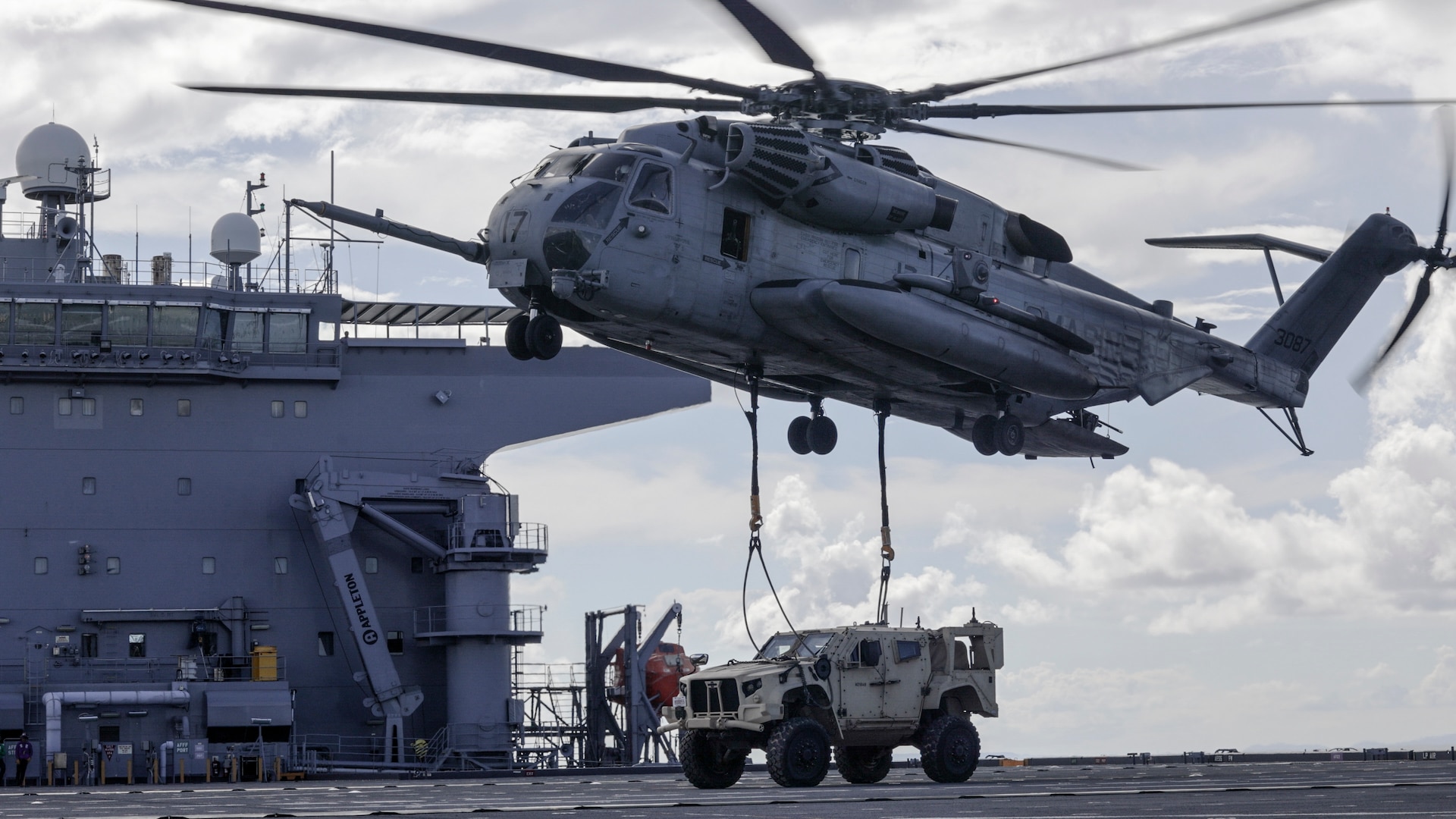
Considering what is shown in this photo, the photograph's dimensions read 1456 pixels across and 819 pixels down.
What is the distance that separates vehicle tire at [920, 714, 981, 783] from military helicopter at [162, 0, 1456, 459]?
16.4 ft

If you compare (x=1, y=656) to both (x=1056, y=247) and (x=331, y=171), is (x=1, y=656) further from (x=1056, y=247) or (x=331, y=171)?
(x=1056, y=247)

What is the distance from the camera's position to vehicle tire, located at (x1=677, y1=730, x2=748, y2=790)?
22.4m

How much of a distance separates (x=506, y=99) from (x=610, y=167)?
7.11ft

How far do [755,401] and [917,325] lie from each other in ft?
8.11

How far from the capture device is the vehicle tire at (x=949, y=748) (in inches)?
891

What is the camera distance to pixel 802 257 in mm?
23938

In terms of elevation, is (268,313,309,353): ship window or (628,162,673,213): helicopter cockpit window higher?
(268,313,309,353): ship window

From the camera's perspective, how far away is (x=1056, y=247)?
1080 inches

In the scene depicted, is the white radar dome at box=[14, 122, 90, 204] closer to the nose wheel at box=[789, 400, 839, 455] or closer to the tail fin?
the nose wheel at box=[789, 400, 839, 455]

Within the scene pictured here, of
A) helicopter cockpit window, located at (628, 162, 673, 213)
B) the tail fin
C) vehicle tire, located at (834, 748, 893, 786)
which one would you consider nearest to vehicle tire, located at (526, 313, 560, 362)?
helicopter cockpit window, located at (628, 162, 673, 213)

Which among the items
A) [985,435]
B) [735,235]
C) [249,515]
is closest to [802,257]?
[735,235]

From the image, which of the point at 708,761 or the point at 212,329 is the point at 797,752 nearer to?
the point at 708,761

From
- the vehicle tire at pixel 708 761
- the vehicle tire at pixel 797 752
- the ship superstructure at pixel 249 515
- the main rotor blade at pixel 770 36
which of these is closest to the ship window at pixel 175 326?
the ship superstructure at pixel 249 515

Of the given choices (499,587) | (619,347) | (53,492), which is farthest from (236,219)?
(619,347)
